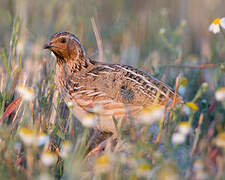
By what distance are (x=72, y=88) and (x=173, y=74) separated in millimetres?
1855

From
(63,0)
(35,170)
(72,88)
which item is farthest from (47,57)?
(63,0)

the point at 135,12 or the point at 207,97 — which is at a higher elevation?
the point at 135,12

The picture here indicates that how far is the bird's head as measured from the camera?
412 cm

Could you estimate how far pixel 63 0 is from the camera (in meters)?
7.95

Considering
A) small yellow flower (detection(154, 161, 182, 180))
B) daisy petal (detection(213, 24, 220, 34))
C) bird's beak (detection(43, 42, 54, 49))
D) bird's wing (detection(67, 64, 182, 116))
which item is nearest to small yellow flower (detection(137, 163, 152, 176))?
small yellow flower (detection(154, 161, 182, 180))

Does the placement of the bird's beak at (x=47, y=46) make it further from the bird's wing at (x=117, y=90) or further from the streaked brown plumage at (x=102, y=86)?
the bird's wing at (x=117, y=90)

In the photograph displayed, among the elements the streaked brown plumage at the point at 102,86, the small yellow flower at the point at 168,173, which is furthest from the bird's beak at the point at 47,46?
the small yellow flower at the point at 168,173

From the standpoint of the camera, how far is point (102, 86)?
3.79 metres

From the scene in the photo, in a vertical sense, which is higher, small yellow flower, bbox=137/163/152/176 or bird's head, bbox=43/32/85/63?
bird's head, bbox=43/32/85/63

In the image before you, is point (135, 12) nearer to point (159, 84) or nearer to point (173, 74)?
point (173, 74)

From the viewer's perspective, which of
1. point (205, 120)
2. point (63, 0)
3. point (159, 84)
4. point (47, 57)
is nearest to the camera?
point (159, 84)

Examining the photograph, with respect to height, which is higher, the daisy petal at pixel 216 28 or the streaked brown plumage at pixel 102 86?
the daisy petal at pixel 216 28

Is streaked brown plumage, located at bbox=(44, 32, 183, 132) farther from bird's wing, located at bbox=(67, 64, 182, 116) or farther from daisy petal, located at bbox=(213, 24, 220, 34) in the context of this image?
daisy petal, located at bbox=(213, 24, 220, 34)

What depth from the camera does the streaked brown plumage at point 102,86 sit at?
364cm
